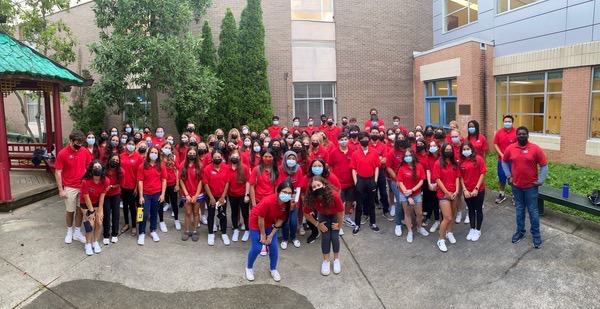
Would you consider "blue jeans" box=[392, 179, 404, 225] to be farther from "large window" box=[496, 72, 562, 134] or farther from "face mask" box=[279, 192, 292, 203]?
"large window" box=[496, 72, 562, 134]

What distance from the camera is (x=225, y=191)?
6.90 m

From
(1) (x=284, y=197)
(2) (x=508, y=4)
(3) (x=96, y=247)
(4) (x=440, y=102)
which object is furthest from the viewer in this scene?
(4) (x=440, y=102)

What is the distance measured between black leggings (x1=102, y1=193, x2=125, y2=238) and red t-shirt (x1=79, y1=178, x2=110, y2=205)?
1.08 ft

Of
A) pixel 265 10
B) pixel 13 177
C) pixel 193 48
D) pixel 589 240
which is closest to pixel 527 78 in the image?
pixel 589 240

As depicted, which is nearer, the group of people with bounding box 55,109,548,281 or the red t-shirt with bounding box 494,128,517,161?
the group of people with bounding box 55,109,548,281

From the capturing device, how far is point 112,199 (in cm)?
673

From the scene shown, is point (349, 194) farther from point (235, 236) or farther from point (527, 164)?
point (527, 164)

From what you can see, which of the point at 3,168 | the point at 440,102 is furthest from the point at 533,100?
the point at 3,168

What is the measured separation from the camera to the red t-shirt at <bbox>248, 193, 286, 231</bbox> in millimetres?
5406

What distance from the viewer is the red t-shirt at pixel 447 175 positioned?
660 cm

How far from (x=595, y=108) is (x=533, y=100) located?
7.06 feet

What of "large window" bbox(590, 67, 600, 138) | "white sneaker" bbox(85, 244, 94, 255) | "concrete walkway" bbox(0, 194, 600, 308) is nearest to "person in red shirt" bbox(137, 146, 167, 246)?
"concrete walkway" bbox(0, 194, 600, 308)

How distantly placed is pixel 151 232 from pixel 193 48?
7.08 meters

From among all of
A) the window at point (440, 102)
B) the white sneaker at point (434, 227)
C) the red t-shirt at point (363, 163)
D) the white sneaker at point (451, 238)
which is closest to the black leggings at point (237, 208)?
the red t-shirt at point (363, 163)
